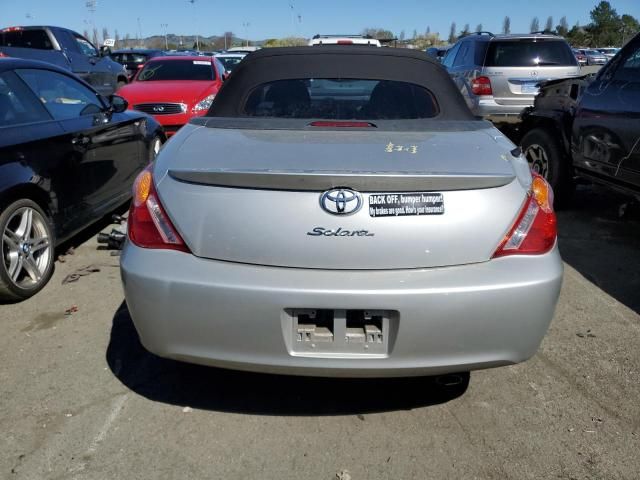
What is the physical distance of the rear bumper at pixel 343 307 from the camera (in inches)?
83.4

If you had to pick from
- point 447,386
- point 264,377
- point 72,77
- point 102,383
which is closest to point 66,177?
point 72,77

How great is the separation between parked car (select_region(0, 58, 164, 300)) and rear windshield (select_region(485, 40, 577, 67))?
6.39 m

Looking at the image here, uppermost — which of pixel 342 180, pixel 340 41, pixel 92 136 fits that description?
pixel 342 180

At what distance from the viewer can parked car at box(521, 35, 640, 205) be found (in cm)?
444

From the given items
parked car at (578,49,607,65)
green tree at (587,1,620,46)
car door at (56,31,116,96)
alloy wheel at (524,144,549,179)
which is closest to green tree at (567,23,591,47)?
green tree at (587,1,620,46)

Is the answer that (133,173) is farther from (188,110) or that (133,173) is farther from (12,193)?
(188,110)

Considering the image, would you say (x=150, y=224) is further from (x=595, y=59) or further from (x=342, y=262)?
(x=595, y=59)

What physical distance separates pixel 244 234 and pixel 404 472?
3.70 ft

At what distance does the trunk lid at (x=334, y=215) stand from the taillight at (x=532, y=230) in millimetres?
48

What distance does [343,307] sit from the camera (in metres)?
2.11

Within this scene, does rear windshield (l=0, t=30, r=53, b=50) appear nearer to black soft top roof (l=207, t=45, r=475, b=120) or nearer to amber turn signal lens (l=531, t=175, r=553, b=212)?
black soft top roof (l=207, t=45, r=475, b=120)

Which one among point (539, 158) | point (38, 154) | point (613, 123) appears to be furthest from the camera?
point (539, 158)

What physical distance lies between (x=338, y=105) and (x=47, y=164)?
Answer: 212 centimetres

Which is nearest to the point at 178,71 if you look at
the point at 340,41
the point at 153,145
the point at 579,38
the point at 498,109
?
the point at 340,41
